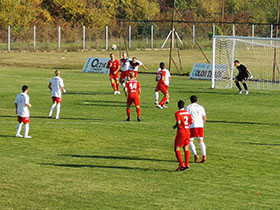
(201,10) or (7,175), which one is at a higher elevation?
(201,10)

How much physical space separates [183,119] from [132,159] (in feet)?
8.32

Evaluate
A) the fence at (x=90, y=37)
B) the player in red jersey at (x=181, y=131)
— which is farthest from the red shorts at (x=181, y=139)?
the fence at (x=90, y=37)

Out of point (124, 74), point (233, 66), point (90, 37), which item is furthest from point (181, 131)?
point (90, 37)

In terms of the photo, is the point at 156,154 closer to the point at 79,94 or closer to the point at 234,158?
the point at 234,158

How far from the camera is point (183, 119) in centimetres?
1659

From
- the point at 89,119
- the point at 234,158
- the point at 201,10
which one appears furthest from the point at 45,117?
the point at 201,10

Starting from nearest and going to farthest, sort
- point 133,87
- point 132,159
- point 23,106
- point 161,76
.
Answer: point 132,159
point 23,106
point 133,87
point 161,76

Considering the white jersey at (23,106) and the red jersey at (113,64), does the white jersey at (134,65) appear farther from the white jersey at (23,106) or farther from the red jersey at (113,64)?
the white jersey at (23,106)

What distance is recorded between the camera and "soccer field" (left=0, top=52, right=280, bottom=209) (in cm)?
1415

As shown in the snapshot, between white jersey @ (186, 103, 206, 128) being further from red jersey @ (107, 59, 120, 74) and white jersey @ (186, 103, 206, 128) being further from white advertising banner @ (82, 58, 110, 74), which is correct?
white advertising banner @ (82, 58, 110, 74)

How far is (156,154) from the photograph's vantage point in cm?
1919

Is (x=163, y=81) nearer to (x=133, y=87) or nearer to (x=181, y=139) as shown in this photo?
(x=133, y=87)

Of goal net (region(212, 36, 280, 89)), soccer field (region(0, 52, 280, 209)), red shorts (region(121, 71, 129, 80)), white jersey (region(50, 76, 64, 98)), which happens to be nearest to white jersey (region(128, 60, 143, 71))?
red shorts (region(121, 71, 129, 80))

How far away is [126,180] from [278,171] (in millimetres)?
4161
